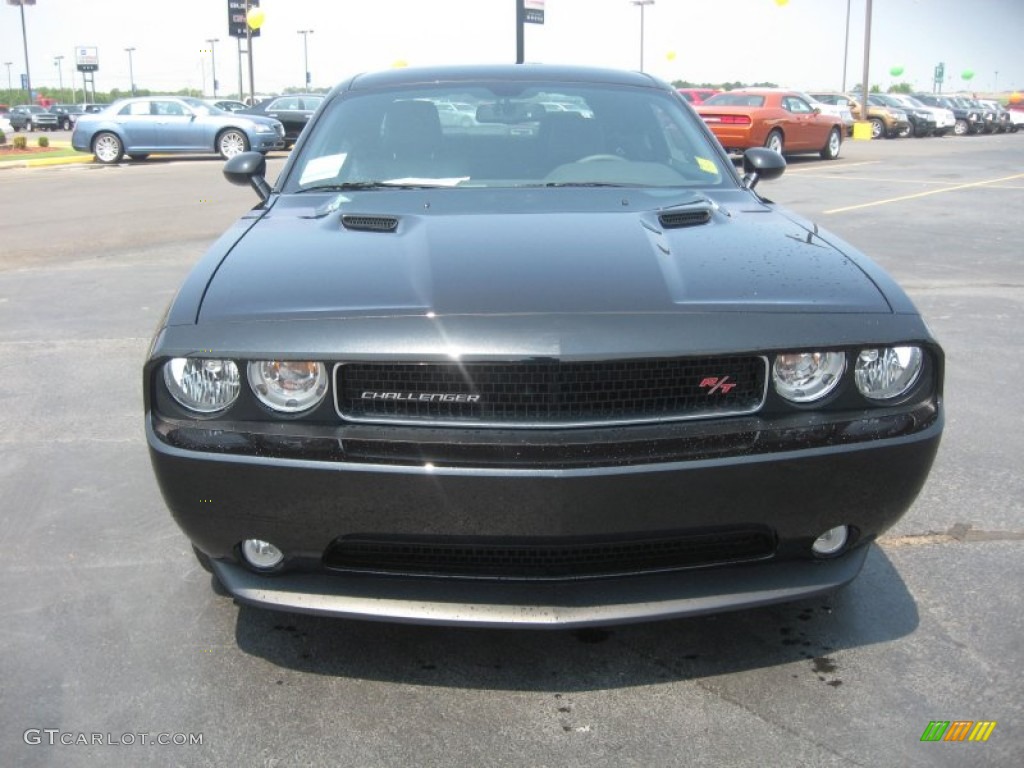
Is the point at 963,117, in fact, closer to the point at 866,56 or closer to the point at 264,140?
the point at 866,56

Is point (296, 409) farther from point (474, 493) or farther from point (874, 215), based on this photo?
point (874, 215)

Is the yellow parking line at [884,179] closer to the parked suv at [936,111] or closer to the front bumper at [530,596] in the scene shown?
the front bumper at [530,596]

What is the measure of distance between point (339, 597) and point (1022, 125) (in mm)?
54527

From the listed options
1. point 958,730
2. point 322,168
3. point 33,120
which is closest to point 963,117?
point 322,168

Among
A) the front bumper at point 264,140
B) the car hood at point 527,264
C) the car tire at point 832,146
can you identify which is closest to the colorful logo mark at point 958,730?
the car hood at point 527,264

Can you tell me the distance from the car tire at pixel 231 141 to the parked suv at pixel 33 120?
124 ft

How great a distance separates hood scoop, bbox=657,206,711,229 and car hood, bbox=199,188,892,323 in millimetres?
21

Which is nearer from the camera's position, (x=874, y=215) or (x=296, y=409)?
(x=296, y=409)

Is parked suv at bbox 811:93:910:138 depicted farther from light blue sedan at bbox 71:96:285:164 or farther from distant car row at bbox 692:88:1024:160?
light blue sedan at bbox 71:96:285:164

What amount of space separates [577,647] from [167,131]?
74.0 feet

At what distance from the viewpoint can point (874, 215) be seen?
41.5 feet

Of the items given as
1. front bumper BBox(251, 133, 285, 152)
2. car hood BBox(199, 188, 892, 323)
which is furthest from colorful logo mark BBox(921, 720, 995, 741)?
front bumper BBox(251, 133, 285, 152)

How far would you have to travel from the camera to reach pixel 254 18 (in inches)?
1524

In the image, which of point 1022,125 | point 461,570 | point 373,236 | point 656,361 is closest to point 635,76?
point 373,236
